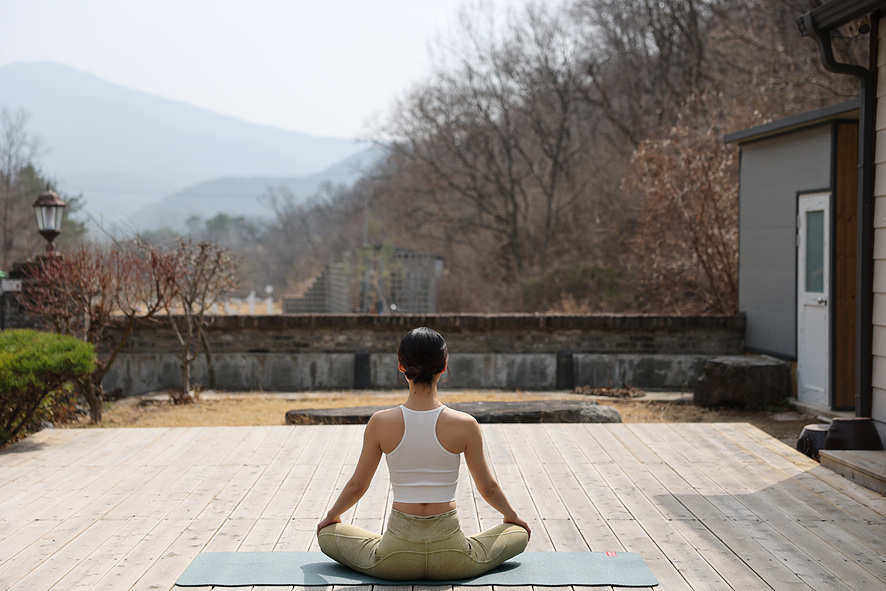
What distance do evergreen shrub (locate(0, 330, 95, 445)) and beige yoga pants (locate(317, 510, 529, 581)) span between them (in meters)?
3.54

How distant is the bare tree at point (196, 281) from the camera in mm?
9922

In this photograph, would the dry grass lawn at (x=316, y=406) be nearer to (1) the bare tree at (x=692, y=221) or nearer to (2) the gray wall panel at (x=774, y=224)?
(2) the gray wall panel at (x=774, y=224)

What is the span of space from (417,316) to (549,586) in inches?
320

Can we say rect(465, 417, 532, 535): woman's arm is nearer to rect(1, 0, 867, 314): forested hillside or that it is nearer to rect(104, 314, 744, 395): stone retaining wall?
rect(104, 314, 744, 395): stone retaining wall

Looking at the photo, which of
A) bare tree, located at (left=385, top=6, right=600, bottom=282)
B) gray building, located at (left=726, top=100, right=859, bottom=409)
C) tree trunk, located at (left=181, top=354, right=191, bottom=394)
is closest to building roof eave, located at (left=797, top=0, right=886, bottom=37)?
gray building, located at (left=726, top=100, right=859, bottom=409)

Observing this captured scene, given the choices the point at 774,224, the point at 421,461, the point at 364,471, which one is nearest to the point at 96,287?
the point at 364,471

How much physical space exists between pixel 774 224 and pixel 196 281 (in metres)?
6.70

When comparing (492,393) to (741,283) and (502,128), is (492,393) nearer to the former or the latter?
(741,283)

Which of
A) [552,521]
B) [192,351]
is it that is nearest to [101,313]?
[192,351]

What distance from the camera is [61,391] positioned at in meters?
7.25

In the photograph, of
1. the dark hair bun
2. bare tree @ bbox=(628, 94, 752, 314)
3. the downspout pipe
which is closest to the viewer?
the dark hair bun

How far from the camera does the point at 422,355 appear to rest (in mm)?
3270

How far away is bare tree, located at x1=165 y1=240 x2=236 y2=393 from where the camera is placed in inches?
391

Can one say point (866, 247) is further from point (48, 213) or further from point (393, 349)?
point (48, 213)
